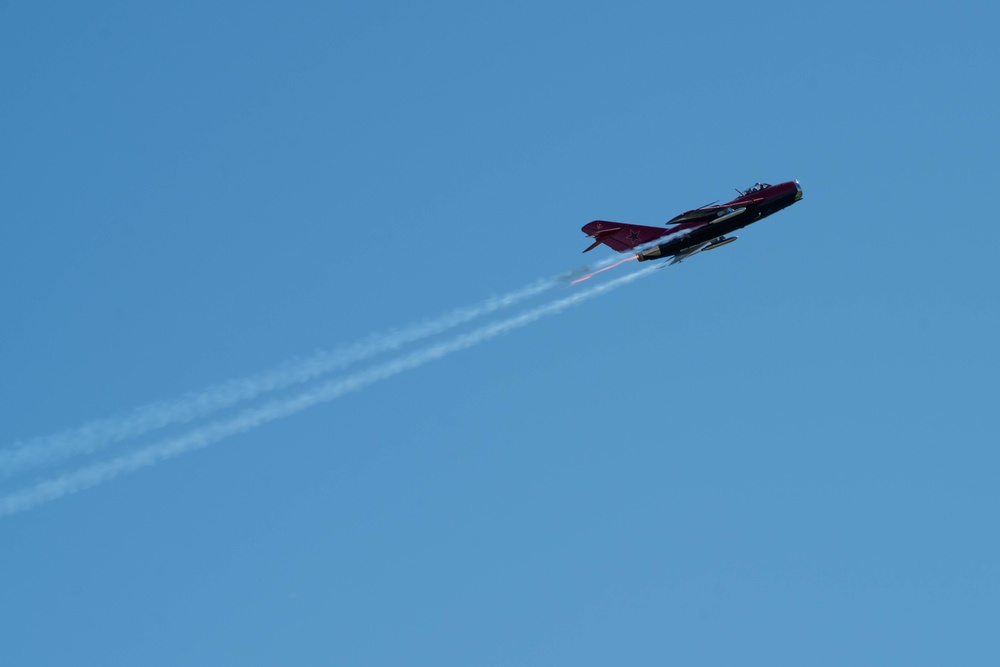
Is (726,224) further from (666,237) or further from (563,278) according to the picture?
(563,278)

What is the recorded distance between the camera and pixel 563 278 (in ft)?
255

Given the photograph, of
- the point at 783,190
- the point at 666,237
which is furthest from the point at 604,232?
the point at 783,190

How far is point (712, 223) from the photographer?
78000mm

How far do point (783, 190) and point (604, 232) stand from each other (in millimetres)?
13652

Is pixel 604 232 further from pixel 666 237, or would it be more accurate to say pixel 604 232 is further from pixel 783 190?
pixel 783 190

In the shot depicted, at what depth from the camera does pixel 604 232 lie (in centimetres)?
8131

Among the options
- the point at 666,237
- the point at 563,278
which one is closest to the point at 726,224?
the point at 666,237

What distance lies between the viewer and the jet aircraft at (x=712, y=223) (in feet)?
Answer: 256

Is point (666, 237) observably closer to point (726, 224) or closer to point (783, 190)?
point (726, 224)

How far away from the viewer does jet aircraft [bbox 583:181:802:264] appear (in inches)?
3068

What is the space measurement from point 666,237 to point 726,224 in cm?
449

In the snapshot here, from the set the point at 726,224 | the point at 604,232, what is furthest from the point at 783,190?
the point at 604,232

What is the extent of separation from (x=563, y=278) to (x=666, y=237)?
8.41 metres

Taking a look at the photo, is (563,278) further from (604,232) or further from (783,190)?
(783,190)
